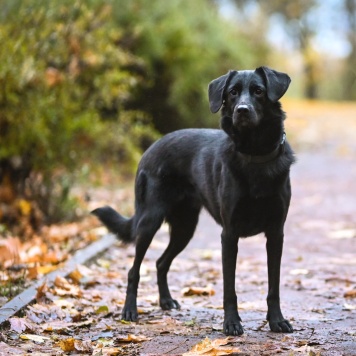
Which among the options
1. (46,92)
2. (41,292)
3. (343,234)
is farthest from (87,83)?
(41,292)

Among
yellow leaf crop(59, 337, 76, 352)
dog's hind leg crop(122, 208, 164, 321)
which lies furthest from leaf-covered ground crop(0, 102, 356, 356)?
dog's hind leg crop(122, 208, 164, 321)

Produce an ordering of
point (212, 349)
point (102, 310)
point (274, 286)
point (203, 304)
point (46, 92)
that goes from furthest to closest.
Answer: point (46, 92) < point (203, 304) < point (102, 310) < point (274, 286) < point (212, 349)

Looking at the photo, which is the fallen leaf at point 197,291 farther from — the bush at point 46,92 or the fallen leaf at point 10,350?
the bush at point 46,92

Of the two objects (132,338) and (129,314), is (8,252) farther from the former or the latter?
(132,338)

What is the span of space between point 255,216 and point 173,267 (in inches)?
104

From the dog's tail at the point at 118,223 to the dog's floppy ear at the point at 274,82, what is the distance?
1.67m

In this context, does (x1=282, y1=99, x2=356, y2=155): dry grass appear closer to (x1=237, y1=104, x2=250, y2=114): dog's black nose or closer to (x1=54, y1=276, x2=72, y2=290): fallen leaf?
(x1=54, y1=276, x2=72, y2=290): fallen leaf

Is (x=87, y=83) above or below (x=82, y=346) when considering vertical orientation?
above

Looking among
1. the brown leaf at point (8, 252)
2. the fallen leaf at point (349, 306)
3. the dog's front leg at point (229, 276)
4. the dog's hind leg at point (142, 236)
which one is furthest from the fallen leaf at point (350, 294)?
the brown leaf at point (8, 252)

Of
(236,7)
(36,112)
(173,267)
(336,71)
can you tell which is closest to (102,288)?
(173,267)

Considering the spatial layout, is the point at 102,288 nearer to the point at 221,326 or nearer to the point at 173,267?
the point at 173,267

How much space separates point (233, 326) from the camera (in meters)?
4.28

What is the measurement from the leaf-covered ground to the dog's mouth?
1.30m

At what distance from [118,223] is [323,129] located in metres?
19.6
